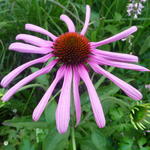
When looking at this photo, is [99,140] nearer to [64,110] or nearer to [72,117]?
[72,117]

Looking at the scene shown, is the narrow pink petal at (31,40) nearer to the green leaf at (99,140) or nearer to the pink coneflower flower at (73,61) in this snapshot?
the pink coneflower flower at (73,61)

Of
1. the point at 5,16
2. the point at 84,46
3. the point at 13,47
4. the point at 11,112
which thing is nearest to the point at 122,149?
the point at 84,46

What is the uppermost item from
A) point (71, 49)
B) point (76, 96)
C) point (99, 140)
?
point (71, 49)

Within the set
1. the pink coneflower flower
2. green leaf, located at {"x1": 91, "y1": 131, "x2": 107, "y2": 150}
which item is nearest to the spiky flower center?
the pink coneflower flower

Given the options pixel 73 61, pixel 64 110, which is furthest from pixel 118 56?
pixel 64 110

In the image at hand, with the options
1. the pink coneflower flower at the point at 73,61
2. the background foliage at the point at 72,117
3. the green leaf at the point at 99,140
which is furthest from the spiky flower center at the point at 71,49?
the green leaf at the point at 99,140

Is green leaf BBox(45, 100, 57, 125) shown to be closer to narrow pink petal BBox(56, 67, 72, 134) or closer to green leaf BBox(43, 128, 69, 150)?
green leaf BBox(43, 128, 69, 150)
